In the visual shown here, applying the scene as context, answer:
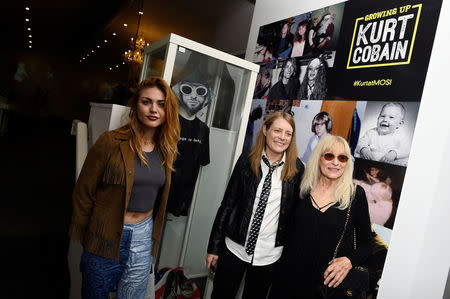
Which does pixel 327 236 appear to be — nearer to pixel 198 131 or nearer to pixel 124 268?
pixel 124 268

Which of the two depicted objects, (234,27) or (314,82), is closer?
(314,82)

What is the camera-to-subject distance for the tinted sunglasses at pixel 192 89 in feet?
8.18

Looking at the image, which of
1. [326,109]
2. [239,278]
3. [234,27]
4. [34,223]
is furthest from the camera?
[234,27]

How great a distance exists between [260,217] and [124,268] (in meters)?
0.89

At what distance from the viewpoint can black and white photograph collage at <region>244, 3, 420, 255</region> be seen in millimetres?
1955

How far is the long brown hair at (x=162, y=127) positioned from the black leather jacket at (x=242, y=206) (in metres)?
0.53

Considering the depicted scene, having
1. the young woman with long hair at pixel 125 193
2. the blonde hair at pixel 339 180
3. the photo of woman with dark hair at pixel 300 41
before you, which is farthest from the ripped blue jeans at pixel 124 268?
the photo of woman with dark hair at pixel 300 41

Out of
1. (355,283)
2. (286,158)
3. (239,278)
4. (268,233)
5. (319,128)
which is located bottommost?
(239,278)

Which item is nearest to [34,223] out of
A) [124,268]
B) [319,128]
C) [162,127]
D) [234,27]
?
[124,268]

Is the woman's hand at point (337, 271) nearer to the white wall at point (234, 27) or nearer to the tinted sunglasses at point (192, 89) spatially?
the tinted sunglasses at point (192, 89)

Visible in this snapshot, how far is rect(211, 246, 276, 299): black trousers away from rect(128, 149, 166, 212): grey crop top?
0.68m

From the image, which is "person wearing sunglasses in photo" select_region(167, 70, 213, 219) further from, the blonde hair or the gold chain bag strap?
the gold chain bag strap

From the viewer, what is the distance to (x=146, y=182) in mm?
1748

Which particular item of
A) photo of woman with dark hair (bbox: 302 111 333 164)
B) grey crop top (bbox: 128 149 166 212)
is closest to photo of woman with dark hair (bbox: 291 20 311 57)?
photo of woman with dark hair (bbox: 302 111 333 164)
